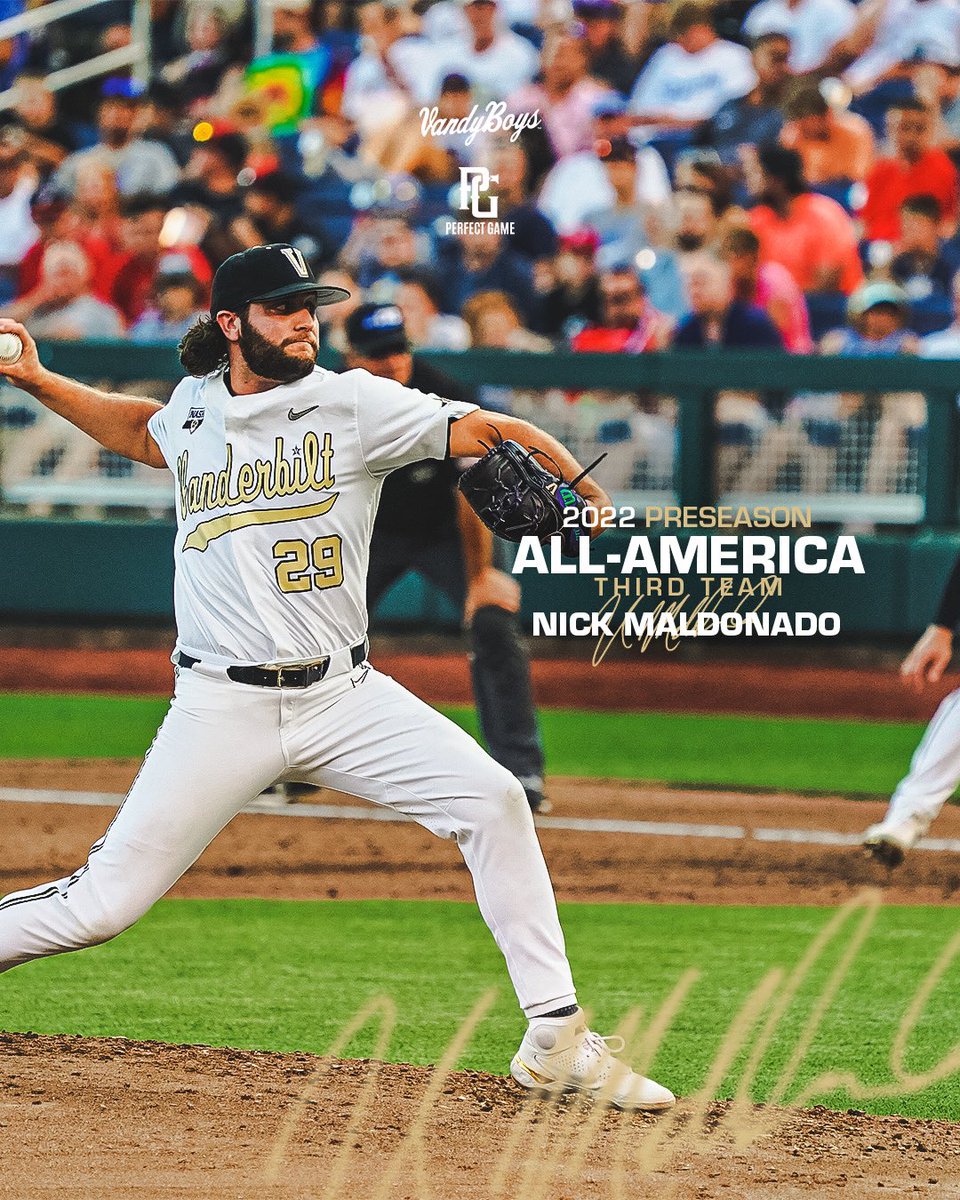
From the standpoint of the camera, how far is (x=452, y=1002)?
474 centimetres

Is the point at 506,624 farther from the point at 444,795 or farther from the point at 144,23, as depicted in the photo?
the point at 144,23

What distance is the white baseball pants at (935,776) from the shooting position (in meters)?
5.96

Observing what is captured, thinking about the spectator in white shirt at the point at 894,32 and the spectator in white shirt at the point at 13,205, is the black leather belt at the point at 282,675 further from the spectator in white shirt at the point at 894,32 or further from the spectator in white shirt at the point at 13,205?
the spectator in white shirt at the point at 13,205

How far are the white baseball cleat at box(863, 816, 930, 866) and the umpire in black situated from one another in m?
1.33

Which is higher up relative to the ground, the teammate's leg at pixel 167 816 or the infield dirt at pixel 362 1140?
the teammate's leg at pixel 167 816

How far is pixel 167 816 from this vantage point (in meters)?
3.79

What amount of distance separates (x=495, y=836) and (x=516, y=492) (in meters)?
0.71

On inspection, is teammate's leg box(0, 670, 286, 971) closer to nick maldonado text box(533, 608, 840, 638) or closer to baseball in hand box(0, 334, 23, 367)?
baseball in hand box(0, 334, 23, 367)

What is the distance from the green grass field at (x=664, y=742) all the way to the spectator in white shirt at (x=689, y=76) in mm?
3715

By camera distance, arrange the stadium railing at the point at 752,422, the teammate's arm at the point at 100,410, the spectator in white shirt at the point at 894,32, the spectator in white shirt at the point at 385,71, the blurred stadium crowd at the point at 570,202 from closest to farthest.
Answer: the teammate's arm at the point at 100,410 → the stadium railing at the point at 752,422 → the blurred stadium crowd at the point at 570,202 → the spectator in white shirt at the point at 894,32 → the spectator in white shirt at the point at 385,71

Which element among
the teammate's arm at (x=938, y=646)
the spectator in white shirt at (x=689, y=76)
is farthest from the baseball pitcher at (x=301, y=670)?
the spectator in white shirt at (x=689, y=76)

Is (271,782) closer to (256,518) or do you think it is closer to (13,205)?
(256,518)
